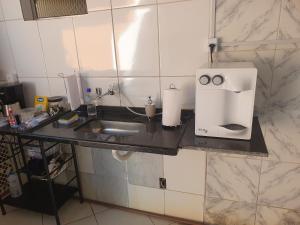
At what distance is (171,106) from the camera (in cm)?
134

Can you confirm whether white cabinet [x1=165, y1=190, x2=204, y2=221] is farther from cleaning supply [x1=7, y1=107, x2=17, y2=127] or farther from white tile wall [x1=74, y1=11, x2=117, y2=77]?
cleaning supply [x1=7, y1=107, x2=17, y2=127]

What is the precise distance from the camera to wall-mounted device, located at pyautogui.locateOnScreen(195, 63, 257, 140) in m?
1.06

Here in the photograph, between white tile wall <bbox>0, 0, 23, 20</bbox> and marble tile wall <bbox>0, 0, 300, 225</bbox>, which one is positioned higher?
white tile wall <bbox>0, 0, 23, 20</bbox>

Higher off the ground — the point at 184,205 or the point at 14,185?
the point at 14,185

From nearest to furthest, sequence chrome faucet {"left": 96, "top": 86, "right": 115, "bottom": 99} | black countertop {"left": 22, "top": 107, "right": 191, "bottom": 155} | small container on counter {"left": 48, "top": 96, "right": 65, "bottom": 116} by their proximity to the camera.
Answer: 1. black countertop {"left": 22, "top": 107, "right": 191, "bottom": 155}
2. chrome faucet {"left": 96, "top": 86, "right": 115, "bottom": 99}
3. small container on counter {"left": 48, "top": 96, "right": 65, "bottom": 116}

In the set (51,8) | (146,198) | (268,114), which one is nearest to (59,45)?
(51,8)

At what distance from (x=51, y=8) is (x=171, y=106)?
1.12 m

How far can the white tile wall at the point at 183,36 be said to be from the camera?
4.42 feet

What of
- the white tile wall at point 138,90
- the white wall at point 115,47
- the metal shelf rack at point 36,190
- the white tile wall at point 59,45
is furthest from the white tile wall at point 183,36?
the metal shelf rack at point 36,190

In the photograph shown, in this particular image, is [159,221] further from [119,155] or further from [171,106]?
[171,106]

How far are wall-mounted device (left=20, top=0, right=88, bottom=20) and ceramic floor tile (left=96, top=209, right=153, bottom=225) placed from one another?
1536 millimetres

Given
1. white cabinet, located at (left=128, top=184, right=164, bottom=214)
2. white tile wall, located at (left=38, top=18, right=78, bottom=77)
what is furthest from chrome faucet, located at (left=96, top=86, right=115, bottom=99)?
white cabinet, located at (left=128, top=184, right=164, bottom=214)

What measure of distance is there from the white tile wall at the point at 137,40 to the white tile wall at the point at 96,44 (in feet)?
0.20

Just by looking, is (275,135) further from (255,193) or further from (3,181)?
(3,181)
